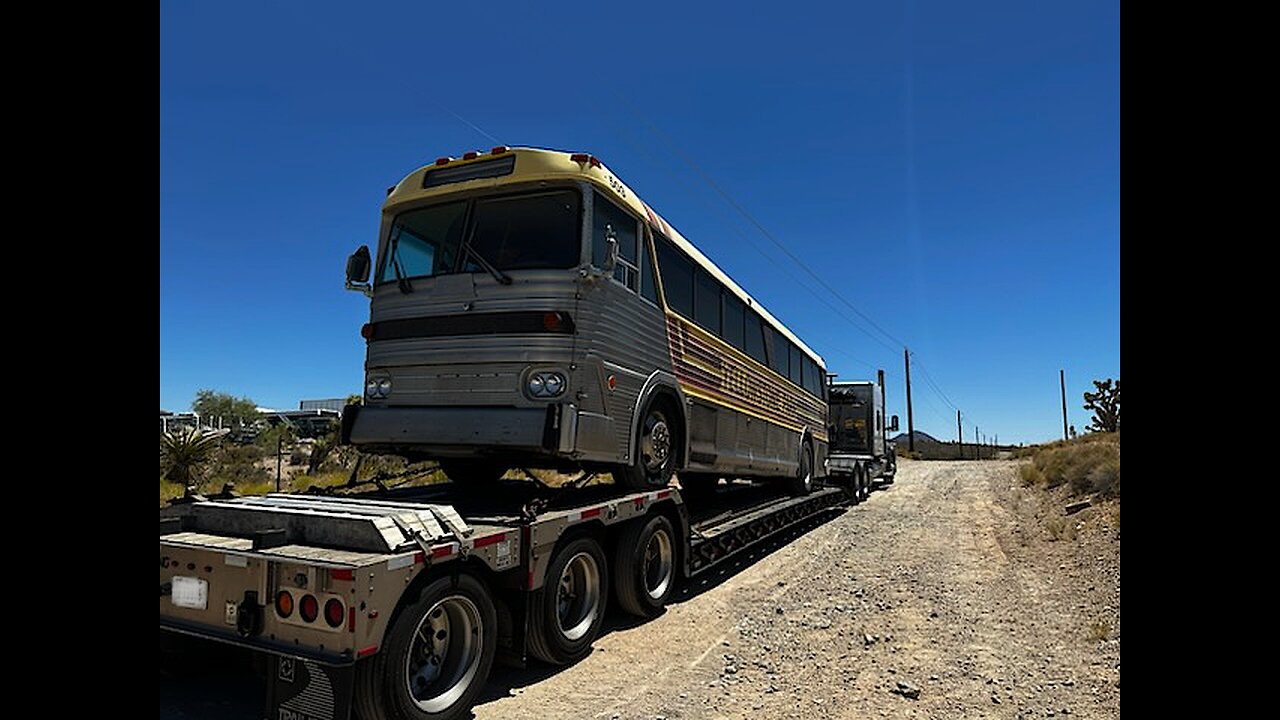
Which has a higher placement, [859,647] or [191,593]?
[191,593]

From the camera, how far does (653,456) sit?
22.2ft

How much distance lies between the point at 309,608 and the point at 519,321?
8.40 ft

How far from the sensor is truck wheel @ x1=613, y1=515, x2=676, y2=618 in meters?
6.11

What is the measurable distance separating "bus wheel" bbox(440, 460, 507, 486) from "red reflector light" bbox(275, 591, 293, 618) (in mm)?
3681

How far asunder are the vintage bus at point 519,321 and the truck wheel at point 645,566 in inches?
18.5

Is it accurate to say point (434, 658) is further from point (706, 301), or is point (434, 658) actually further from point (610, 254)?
point (706, 301)

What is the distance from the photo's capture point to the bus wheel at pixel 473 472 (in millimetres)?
7305

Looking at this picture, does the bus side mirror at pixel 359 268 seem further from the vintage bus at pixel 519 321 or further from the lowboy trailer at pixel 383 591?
the lowboy trailer at pixel 383 591

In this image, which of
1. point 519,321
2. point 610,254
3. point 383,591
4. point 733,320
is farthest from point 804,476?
point 383,591

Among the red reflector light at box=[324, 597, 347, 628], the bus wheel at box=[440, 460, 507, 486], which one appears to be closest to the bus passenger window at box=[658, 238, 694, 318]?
the bus wheel at box=[440, 460, 507, 486]

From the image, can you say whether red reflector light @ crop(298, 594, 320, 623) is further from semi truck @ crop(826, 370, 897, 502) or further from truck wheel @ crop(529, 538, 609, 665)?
semi truck @ crop(826, 370, 897, 502)

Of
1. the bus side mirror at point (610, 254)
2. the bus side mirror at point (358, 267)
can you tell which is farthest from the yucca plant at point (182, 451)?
the bus side mirror at point (610, 254)
